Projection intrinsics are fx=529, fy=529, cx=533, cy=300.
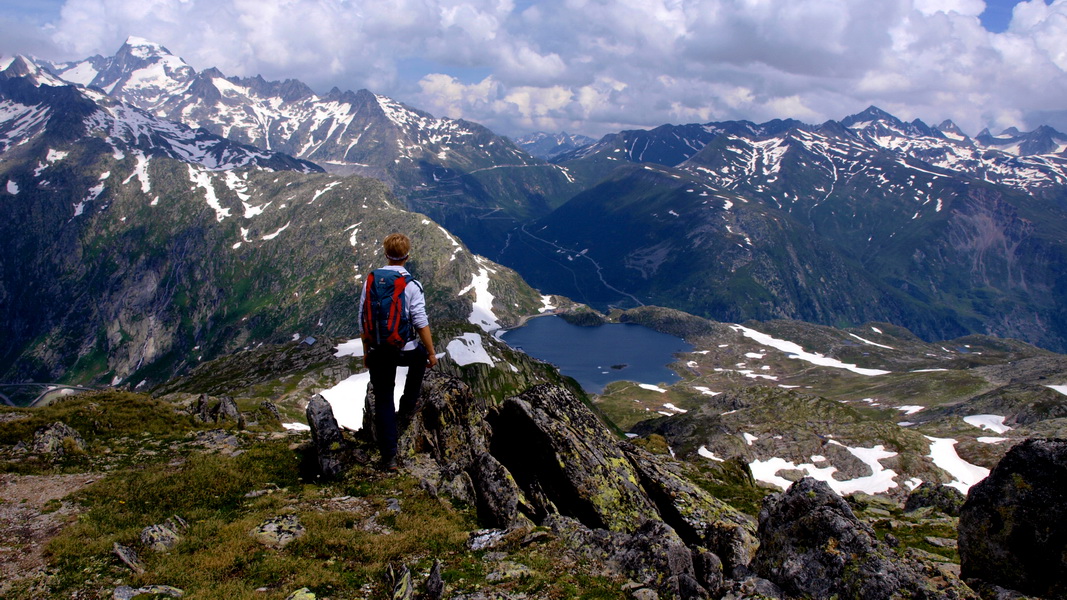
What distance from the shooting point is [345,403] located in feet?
365

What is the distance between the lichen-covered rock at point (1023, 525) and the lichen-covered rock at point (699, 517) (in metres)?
5.69

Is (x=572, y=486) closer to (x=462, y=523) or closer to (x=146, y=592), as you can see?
(x=462, y=523)

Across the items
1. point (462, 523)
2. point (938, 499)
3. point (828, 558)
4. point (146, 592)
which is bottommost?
point (938, 499)

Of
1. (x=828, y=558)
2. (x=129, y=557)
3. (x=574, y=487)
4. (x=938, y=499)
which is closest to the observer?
(x=129, y=557)

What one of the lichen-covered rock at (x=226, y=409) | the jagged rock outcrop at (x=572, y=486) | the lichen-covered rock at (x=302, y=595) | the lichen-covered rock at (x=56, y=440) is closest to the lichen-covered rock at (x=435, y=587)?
the lichen-covered rock at (x=302, y=595)

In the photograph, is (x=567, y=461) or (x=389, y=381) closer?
(x=389, y=381)

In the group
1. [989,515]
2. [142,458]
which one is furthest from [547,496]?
[142,458]

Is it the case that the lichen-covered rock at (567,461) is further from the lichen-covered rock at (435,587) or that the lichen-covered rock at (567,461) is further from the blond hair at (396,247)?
the blond hair at (396,247)

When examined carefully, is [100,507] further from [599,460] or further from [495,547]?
[599,460]

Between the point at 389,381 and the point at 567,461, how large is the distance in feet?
24.8

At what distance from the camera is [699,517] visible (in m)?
19.6

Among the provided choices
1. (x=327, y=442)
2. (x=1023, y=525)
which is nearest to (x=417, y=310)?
(x=327, y=442)

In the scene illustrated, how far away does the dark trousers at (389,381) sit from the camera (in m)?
15.0

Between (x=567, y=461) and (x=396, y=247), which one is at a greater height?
(x=396, y=247)
